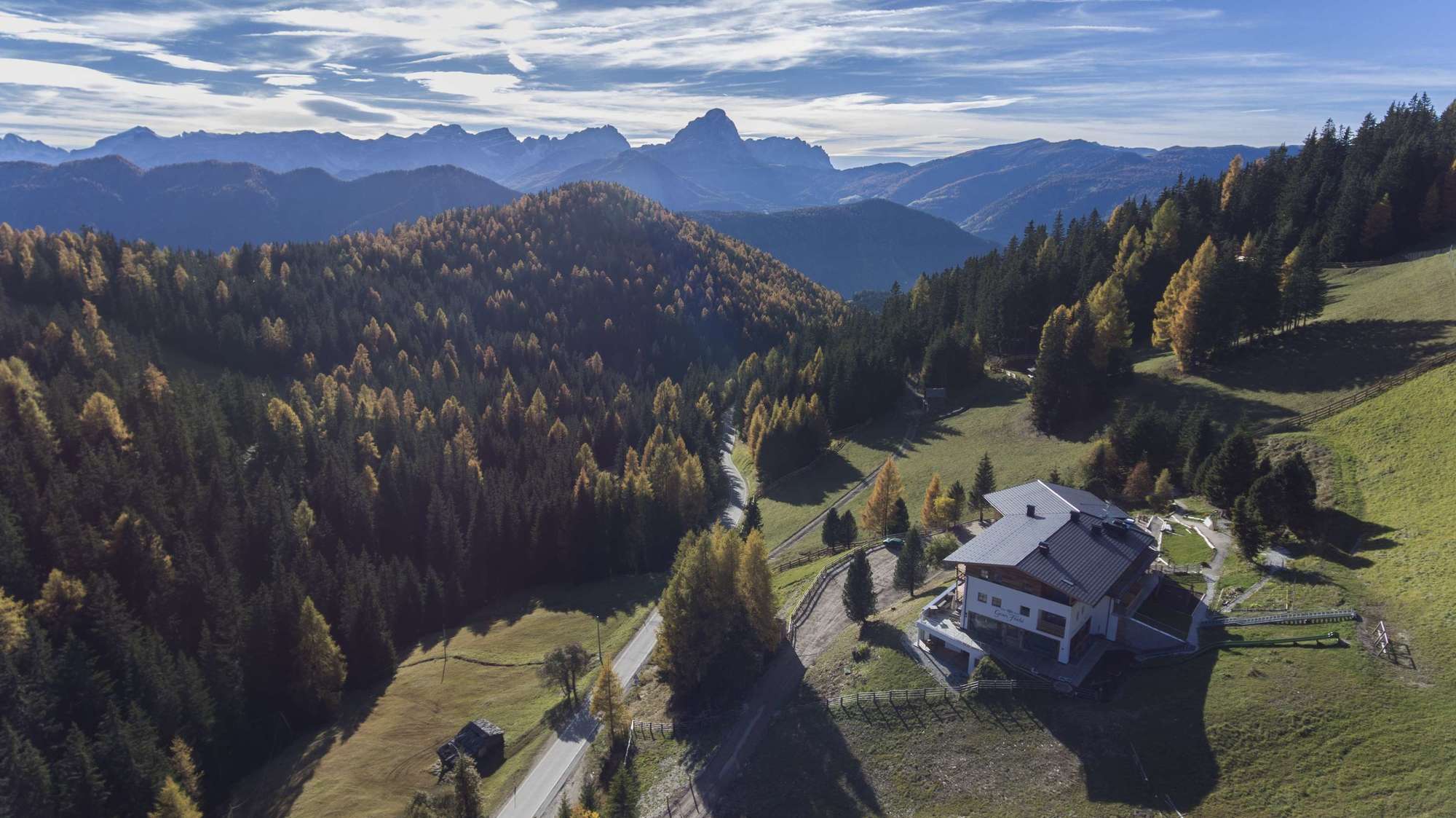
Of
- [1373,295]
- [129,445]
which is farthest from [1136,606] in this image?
[129,445]

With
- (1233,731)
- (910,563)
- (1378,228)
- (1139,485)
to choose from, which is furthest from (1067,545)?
(1378,228)

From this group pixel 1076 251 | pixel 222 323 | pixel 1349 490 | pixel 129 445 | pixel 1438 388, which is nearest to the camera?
pixel 1349 490

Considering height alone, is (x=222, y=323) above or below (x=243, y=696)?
above

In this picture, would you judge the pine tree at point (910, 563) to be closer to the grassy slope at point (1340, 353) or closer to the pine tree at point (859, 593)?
the pine tree at point (859, 593)

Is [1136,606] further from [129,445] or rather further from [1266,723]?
[129,445]

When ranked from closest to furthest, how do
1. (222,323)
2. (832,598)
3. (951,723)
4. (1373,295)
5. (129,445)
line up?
(951,723), (832,598), (1373,295), (129,445), (222,323)

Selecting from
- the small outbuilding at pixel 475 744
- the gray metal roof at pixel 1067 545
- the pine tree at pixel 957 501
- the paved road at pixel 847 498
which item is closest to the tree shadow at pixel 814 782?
the gray metal roof at pixel 1067 545

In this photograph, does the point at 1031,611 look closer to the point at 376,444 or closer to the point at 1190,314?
the point at 1190,314

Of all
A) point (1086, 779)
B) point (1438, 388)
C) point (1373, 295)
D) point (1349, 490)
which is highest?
point (1373, 295)
